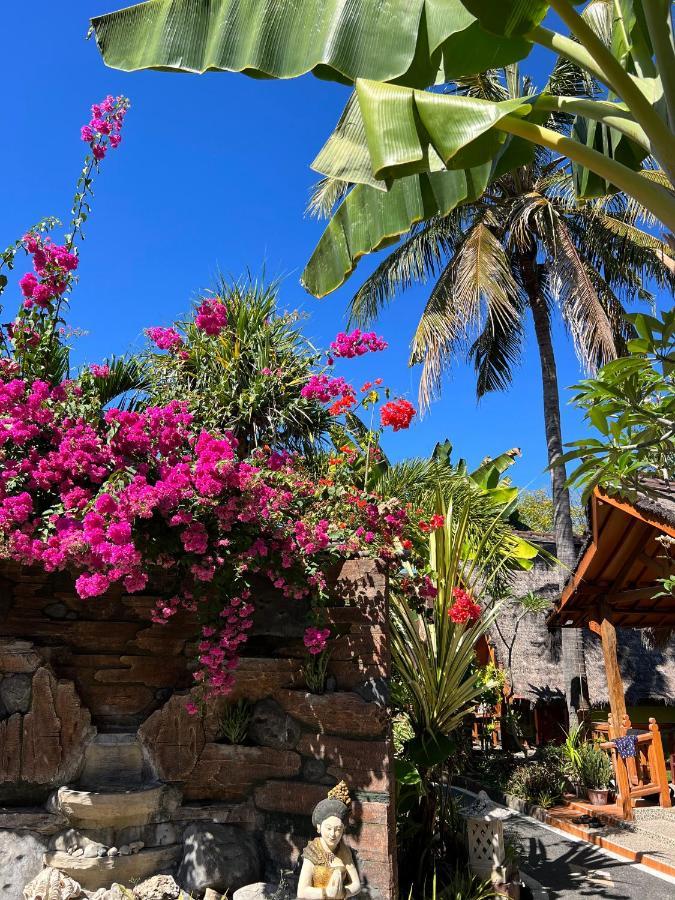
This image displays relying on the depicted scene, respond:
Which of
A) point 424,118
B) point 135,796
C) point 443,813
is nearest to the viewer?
point 424,118

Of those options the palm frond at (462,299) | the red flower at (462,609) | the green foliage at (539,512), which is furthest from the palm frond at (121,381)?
the green foliage at (539,512)

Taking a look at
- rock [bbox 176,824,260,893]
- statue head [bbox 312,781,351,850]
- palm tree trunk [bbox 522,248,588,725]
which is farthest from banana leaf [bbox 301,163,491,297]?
palm tree trunk [bbox 522,248,588,725]

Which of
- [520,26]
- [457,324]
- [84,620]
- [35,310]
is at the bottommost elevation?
[84,620]

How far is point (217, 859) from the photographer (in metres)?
4.52

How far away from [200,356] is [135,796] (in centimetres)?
373

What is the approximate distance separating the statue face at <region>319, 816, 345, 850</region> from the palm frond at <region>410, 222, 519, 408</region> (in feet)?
30.2

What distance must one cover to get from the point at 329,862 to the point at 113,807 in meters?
1.43

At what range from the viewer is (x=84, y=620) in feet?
16.5

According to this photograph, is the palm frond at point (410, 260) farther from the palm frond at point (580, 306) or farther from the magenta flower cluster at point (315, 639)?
the magenta flower cluster at point (315, 639)

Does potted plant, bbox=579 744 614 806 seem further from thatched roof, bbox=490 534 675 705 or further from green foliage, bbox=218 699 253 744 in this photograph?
green foliage, bbox=218 699 253 744

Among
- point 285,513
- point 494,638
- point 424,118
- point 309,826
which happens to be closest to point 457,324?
point 494,638

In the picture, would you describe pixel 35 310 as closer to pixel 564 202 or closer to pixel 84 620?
pixel 84 620

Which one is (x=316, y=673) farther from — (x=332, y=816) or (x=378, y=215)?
(x=378, y=215)

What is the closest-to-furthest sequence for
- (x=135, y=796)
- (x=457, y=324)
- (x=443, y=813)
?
(x=135, y=796), (x=443, y=813), (x=457, y=324)
